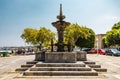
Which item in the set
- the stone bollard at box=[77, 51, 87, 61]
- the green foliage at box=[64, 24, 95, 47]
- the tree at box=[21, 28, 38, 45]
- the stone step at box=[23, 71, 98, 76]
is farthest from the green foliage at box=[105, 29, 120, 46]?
the stone step at box=[23, 71, 98, 76]

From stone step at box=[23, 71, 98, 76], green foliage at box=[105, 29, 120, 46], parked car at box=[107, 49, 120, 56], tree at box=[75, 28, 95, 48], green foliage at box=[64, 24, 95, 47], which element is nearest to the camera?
stone step at box=[23, 71, 98, 76]

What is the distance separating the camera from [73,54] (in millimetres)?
22594

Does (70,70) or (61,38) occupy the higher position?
(61,38)

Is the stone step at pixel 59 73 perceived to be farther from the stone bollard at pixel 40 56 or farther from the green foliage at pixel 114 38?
the green foliage at pixel 114 38

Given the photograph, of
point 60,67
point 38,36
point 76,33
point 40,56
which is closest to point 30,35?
point 38,36

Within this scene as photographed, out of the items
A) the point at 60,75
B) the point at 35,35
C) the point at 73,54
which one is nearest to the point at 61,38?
the point at 73,54

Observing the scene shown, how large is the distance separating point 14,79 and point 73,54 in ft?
21.1

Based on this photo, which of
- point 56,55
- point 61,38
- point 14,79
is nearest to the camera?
point 14,79

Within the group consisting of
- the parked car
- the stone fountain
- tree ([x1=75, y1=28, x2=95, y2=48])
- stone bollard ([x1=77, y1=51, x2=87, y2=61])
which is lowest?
the stone fountain

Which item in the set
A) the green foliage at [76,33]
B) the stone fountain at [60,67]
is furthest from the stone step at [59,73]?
→ the green foliage at [76,33]

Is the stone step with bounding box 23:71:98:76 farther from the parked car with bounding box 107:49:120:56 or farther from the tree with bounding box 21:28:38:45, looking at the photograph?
the tree with bounding box 21:28:38:45

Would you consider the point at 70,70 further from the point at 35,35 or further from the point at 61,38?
the point at 35,35

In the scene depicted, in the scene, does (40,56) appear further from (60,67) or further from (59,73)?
(59,73)

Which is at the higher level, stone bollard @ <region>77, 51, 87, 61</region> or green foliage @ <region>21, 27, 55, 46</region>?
green foliage @ <region>21, 27, 55, 46</region>
